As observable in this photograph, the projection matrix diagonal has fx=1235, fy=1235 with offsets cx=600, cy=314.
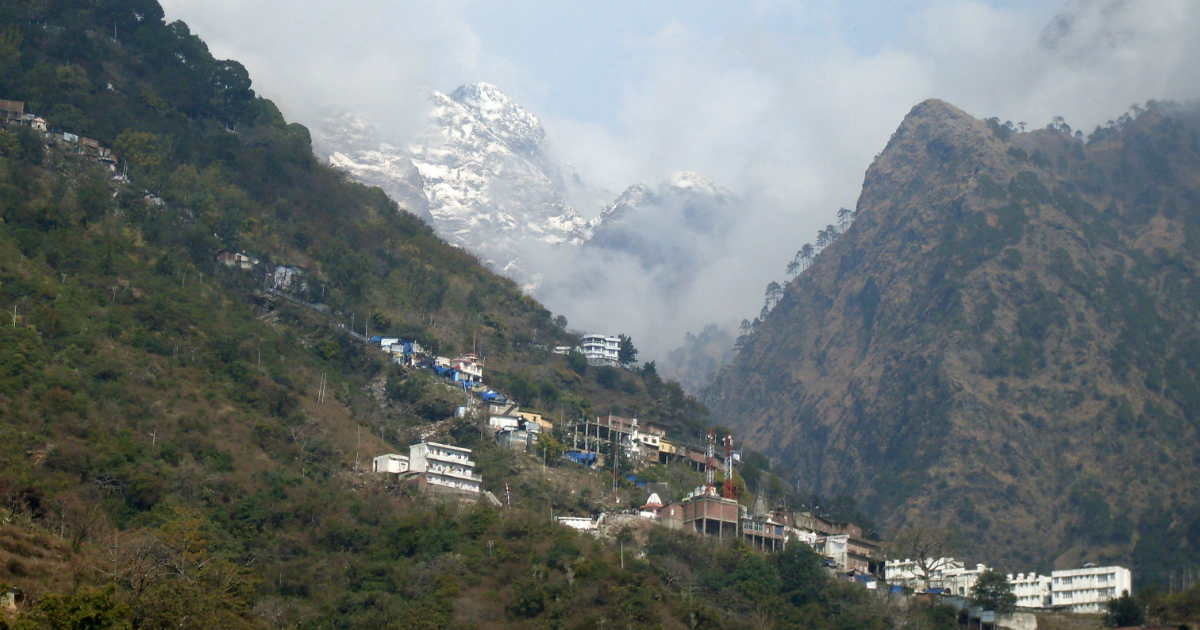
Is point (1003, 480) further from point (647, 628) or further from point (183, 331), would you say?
point (183, 331)

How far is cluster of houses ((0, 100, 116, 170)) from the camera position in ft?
167

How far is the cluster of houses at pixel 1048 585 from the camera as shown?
46000mm

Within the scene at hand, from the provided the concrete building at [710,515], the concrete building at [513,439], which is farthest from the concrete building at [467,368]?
the concrete building at [710,515]

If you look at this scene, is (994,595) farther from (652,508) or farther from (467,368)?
(467,368)

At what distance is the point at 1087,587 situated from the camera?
46.5 metres

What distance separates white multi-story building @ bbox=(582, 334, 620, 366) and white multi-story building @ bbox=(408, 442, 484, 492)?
22.7 metres

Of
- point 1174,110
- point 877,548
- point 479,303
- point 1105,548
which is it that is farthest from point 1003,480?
point 1174,110

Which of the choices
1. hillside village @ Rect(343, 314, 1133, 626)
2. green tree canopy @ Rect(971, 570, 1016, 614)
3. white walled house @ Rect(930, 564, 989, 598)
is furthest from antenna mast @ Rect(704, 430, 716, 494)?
green tree canopy @ Rect(971, 570, 1016, 614)

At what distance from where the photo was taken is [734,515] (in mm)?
46625

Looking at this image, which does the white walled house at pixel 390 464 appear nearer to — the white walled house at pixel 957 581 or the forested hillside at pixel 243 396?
the forested hillside at pixel 243 396

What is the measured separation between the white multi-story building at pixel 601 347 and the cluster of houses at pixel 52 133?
2722cm

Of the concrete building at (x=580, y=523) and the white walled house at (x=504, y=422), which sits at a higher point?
the white walled house at (x=504, y=422)

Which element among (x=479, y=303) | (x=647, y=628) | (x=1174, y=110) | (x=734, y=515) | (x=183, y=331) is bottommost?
(x=647, y=628)

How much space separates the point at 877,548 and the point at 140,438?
97.0 feet
